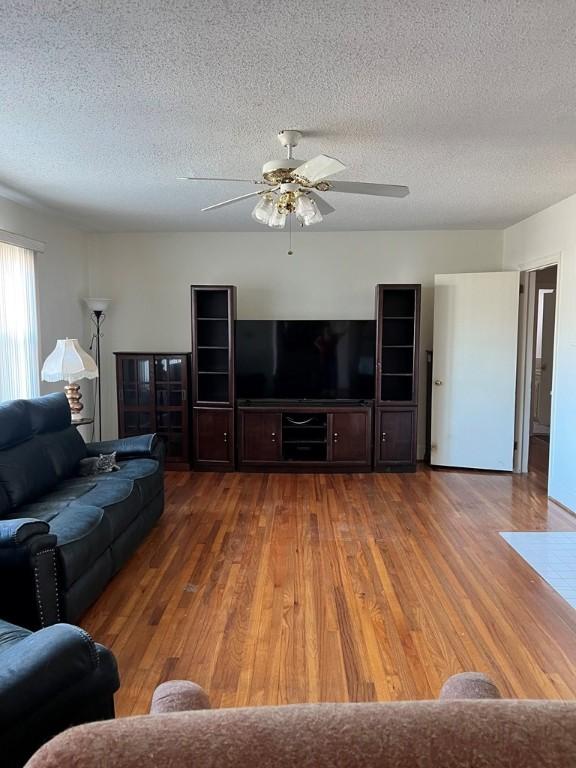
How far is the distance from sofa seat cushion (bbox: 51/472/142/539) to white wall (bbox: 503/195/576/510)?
3503 mm

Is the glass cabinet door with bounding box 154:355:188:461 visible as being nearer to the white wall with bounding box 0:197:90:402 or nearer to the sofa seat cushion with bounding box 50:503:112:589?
the white wall with bounding box 0:197:90:402

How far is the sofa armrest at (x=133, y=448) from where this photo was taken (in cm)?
372

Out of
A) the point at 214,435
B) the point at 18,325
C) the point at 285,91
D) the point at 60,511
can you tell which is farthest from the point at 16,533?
the point at 214,435

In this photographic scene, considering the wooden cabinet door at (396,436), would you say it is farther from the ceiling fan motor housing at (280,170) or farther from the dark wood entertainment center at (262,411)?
the ceiling fan motor housing at (280,170)

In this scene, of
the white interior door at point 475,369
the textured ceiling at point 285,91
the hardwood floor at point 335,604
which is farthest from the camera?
the white interior door at point 475,369

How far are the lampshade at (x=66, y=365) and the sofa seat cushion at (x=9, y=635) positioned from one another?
2.67 m

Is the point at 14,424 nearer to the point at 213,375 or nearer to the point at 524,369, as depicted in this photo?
the point at 213,375

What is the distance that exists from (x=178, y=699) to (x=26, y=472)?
2.18 meters

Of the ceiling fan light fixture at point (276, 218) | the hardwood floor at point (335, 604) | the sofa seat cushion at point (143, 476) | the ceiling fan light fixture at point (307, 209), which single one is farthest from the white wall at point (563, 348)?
the sofa seat cushion at point (143, 476)

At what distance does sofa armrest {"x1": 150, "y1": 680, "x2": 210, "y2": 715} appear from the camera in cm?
118

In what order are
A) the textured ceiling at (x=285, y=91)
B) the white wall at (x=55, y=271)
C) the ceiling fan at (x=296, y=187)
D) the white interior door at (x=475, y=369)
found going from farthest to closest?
the white interior door at (x=475, y=369)
the white wall at (x=55, y=271)
the ceiling fan at (x=296, y=187)
the textured ceiling at (x=285, y=91)

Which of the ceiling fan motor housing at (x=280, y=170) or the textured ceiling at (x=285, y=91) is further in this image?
the ceiling fan motor housing at (x=280, y=170)

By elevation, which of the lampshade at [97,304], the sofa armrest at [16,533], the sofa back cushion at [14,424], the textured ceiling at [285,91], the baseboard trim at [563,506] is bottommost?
the baseboard trim at [563,506]

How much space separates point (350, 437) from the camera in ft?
16.7
